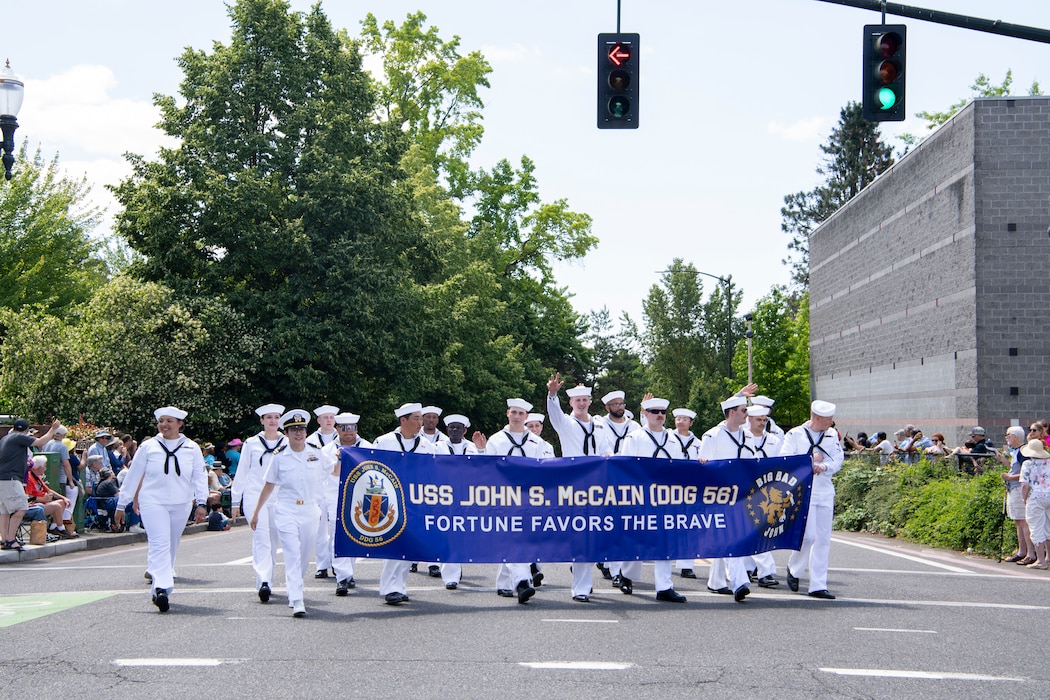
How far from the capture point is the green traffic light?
12.1 meters

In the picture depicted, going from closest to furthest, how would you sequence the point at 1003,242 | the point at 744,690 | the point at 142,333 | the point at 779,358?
the point at 744,690
the point at 1003,242
the point at 142,333
the point at 779,358

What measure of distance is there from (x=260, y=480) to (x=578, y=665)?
5692mm

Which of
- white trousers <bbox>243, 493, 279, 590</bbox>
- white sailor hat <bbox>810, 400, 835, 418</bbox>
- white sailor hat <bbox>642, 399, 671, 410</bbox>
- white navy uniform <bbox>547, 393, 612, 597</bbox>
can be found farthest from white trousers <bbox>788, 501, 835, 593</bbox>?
white trousers <bbox>243, 493, 279, 590</bbox>

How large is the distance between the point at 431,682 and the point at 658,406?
5421mm

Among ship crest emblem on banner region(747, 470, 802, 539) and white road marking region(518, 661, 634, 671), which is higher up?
ship crest emblem on banner region(747, 470, 802, 539)

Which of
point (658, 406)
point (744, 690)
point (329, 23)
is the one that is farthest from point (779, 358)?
point (744, 690)

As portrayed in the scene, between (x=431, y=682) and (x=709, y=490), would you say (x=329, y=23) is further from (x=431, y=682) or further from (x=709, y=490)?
(x=431, y=682)

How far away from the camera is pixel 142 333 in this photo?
32.4 meters

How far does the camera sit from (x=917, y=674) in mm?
8047

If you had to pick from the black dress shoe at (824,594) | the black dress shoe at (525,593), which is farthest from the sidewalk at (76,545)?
the black dress shoe at (824,594)

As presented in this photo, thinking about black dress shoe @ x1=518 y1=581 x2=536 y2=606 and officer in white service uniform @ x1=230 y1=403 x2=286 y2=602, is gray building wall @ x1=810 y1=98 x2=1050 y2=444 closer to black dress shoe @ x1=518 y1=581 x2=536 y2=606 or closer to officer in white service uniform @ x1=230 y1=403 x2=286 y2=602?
black dress shoe @ x1=518 y1=581 x2=536 y2=606

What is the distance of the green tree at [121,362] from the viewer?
104 ft

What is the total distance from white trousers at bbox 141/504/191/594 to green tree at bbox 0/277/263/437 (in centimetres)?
2043

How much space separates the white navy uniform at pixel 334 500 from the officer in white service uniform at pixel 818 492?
473 centimetres
